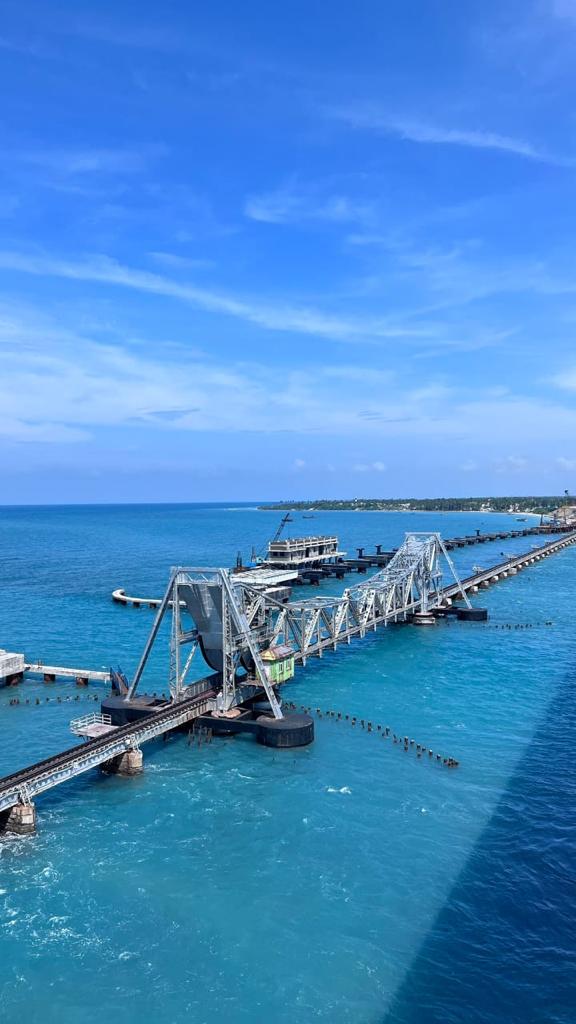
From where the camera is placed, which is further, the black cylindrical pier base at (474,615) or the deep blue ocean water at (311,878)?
the black cylindrical pier base at (474,615)

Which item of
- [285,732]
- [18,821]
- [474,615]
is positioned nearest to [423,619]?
[474,615]

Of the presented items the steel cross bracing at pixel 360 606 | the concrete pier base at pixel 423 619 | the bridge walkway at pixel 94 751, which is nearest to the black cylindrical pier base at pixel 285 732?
the bridge walkway at pixel 94 751

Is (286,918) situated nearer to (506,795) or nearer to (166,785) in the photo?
(166,785)

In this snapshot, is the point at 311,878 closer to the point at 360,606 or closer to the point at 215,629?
the point at 215,629

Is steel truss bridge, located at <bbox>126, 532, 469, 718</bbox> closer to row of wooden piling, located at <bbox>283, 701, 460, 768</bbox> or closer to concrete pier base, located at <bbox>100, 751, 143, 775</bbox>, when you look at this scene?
row of wooden piling, located at <bbox>283, 701, 460, 768</bbox>

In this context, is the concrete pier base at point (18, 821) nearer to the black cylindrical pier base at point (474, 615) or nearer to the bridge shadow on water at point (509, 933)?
the bridge shadow on water at point (509, 933)

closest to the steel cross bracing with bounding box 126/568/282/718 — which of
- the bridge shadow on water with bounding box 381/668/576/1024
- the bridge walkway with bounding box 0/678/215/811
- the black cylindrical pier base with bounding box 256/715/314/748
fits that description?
the black cylindrical pier base with bounding box 256/715/314/748

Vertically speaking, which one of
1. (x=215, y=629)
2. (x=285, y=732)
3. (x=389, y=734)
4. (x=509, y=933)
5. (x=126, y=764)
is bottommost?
(x=509, y=933)
